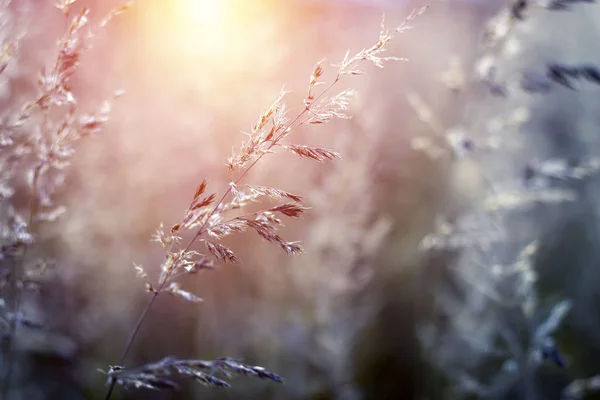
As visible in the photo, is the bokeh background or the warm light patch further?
the warm light patch

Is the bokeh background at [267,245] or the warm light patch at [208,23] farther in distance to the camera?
the warm light patch at [208,23]

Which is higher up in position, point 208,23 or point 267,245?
point 208,23

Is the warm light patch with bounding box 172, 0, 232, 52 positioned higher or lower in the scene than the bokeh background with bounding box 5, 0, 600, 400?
higher

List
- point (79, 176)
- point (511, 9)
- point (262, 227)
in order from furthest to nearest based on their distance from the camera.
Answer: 1. point (79, 176)
2. point (511, 9)
3. point (262, 227)

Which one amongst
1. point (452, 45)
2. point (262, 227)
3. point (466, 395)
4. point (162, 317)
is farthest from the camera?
point (452, 45)

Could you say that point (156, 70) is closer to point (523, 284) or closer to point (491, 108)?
point (491, 108)

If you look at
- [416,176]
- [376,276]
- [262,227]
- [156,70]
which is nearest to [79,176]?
[156,70]

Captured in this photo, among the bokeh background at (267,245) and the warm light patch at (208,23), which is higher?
the warm light patch at (208,23)

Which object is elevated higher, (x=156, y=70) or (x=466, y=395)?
(x=156, y=70)
